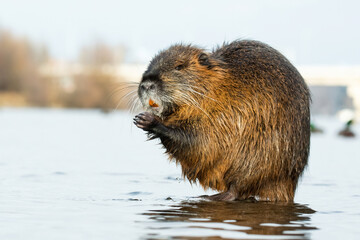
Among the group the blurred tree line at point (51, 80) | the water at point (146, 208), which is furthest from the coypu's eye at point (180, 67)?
the blurred tree line at point (51, 80)

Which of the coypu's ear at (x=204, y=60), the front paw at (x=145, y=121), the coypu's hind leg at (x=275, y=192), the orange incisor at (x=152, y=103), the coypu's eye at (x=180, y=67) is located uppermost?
the coypu's ear at (x=204, y=60)

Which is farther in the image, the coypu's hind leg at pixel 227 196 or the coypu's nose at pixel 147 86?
the coypu's hind leg at pixel 227 196

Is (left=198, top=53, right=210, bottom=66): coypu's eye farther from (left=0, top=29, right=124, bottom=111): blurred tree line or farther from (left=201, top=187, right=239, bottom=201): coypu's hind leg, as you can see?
(left=0, top=29, right=124, bottom=111): blurred tree line

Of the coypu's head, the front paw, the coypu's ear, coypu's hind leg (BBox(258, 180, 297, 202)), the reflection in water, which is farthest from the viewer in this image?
the coypu's ear

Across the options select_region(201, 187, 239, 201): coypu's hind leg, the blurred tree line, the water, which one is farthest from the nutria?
the blurred tree line

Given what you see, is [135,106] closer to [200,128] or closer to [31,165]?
[200,128]

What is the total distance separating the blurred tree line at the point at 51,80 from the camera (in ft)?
148

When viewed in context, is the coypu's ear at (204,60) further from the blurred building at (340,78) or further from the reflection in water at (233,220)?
the blurred building at (340,78)

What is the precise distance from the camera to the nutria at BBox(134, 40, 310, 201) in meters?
4.92

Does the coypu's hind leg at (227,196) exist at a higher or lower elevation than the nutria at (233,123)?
lower

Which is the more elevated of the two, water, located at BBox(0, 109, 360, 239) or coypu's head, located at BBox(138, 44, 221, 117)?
coypu's head, located at BBox(138, 44, 221, 117)

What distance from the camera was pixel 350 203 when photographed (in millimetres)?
4914

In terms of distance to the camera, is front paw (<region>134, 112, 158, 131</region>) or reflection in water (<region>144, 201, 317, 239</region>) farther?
front paw (<region>134, 112, 158, 131</region>)

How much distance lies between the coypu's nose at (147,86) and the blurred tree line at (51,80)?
38348 millimetres
